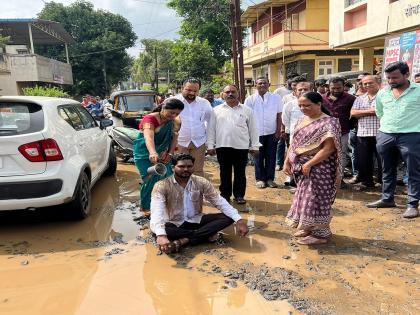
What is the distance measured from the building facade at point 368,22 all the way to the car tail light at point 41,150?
9947 mm

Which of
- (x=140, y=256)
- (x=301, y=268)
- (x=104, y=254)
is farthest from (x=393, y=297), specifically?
(x=104, y=254)

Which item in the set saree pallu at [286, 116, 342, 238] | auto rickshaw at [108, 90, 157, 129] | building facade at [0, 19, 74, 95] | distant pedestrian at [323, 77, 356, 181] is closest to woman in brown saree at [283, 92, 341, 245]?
saree pallu at [286, 116, 342, 238]

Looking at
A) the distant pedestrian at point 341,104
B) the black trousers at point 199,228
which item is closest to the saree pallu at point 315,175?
the black trousers at point 199,228

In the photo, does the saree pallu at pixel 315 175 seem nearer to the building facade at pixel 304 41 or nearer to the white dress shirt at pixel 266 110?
the white dress shirt at pixel 266 110

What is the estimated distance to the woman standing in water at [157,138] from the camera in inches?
172

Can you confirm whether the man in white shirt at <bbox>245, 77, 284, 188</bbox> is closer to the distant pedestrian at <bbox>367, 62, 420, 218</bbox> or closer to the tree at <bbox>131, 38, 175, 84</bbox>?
the distant pedestrian at <bbox>367, 62, 420, 218</bbox>

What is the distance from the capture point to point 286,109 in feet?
19.8

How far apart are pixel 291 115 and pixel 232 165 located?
1.34 metres

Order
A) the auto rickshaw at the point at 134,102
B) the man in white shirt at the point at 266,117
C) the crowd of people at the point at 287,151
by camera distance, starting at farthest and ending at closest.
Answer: the auto rickshaw at the point at 134,102
the man in white shirt at the point at 266,117
the crowd of people at the point at 287,151

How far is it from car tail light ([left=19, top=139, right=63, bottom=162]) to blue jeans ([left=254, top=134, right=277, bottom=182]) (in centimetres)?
315

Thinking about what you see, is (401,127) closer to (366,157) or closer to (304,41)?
(366,157)

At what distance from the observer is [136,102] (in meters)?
13.7

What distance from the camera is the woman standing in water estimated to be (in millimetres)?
4359

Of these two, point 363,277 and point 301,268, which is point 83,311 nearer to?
point 301,268
